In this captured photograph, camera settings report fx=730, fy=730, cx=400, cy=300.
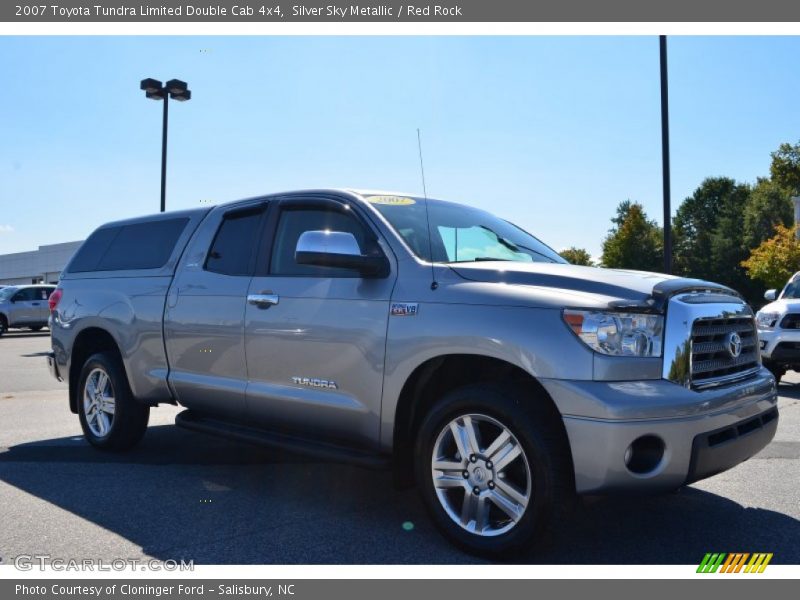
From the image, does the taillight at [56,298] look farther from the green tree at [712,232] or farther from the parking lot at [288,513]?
the green tree at [712,232]

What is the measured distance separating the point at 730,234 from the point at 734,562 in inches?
2885

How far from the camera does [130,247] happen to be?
617 cm

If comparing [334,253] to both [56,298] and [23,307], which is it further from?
[23,307]

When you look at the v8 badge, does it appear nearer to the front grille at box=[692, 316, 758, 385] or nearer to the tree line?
the front grille at box=[692, 316, 758, 385]

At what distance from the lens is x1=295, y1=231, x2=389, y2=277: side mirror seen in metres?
4.04

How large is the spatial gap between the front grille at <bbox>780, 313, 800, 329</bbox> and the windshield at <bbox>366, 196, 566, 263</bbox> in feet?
20.8

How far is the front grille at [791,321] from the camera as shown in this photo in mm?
9914

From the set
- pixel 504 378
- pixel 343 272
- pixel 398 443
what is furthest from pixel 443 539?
pixel 343 272

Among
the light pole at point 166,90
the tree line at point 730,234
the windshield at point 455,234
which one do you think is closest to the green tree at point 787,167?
the tree line at point 730,234

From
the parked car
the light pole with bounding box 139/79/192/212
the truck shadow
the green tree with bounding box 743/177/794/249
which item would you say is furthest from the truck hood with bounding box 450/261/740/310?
the green tree with bounding box 743/177/794/249

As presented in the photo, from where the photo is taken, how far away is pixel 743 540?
3.83 metres

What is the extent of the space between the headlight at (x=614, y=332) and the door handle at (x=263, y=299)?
6.55 feet

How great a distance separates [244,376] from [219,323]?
43 cm
